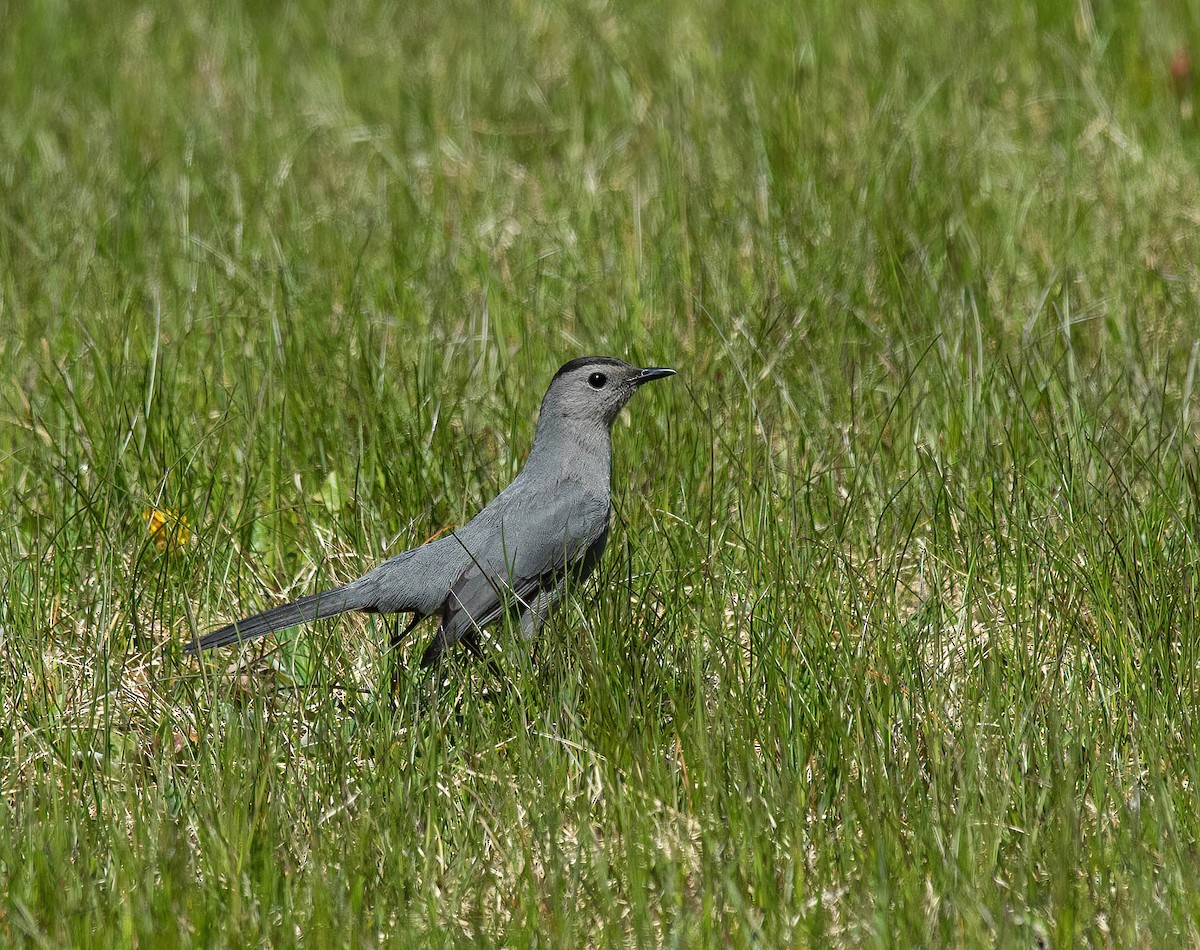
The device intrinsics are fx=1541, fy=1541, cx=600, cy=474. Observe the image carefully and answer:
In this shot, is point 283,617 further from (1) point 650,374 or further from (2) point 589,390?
(1) point 650,374

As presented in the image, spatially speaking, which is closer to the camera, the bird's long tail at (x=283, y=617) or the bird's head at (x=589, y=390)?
the bird's long tail at (x=283, y=617)

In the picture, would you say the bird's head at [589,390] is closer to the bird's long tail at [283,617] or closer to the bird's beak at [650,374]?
the bird's beak at [650,374]

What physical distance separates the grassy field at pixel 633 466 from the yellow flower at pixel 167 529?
5 centimetres

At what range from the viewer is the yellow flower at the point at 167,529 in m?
3.91

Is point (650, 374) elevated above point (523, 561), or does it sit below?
above

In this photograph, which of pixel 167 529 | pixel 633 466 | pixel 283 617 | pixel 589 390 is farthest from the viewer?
pixel 633 466

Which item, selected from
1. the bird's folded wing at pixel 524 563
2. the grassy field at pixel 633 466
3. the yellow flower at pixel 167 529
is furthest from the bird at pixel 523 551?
the yellow flower at pixel 167 529

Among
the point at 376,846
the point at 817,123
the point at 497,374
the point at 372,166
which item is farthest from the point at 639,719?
the point at 372,166

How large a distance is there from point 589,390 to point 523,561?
1.84 ft

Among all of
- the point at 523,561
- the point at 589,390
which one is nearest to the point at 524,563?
the point at 523,561

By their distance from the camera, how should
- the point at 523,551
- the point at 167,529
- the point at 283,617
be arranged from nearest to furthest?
the point at 283,617 < the point at 523,551 < the point at 167,529

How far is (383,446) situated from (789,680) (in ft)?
5.44

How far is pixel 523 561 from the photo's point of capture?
3.88 meters

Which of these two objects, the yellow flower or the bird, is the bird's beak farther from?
the yellow flower
